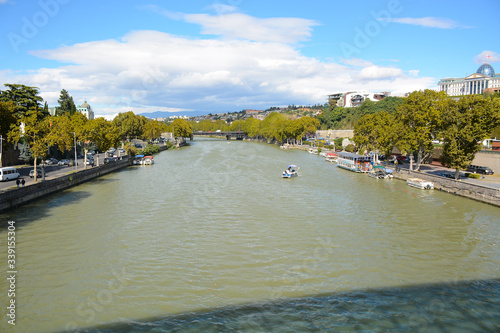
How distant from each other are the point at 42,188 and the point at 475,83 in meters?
187

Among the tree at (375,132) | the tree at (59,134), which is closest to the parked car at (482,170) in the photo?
the tree at (375,132)

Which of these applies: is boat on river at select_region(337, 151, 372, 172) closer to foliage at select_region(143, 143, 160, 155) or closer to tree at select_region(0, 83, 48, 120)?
foliage at select_region(143, 143, 160, 155)

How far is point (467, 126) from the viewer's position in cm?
3812

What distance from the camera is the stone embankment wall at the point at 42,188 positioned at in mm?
27531

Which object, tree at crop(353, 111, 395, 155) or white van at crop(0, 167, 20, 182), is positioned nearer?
white van at crop(0, 167, 20, 182)

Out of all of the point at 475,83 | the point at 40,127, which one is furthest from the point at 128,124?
the point at 475,83

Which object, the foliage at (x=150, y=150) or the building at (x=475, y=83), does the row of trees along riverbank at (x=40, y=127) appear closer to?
the foliage at (x=150, y=150)

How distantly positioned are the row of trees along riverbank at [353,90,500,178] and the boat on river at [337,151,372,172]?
366 centimetres

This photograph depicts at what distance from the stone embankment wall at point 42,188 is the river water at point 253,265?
1.39 meters

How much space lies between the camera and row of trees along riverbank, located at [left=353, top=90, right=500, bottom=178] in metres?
37.6

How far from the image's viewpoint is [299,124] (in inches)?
4897

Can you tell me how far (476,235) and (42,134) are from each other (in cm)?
4400

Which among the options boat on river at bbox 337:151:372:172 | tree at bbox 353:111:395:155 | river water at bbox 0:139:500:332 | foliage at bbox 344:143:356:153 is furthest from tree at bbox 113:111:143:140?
river water at bbox 0:139:500:332

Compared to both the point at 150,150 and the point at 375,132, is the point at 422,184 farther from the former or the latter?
the point at 150,150
